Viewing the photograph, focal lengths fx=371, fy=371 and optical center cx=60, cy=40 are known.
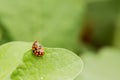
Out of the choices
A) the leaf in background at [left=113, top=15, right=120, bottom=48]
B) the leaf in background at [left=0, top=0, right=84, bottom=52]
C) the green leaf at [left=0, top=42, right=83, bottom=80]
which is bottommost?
the leaf in background at [left=113, top=15, right=120, bottom=48]

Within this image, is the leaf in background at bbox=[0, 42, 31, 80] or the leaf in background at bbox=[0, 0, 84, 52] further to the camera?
the leaf in background at bbox=[0, 0, 84, 52]

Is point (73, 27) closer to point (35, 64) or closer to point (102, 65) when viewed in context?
point (102, 65)

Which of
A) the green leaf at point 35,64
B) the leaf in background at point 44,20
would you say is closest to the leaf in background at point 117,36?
the leaf in background at point 44,20

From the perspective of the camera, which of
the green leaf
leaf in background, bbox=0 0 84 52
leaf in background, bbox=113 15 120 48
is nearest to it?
A: the green leaf

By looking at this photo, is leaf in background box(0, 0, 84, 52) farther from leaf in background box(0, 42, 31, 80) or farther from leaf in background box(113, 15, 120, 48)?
leaf in background box(0, 42, 31, 80)

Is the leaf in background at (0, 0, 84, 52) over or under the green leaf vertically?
under

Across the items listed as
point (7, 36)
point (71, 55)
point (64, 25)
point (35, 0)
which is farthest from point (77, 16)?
point (71, 55)

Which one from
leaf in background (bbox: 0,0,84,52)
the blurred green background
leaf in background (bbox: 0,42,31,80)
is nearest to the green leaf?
leaf in background (bbox: 0,42,31,80)

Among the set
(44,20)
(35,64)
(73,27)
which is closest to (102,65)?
(73,27)
